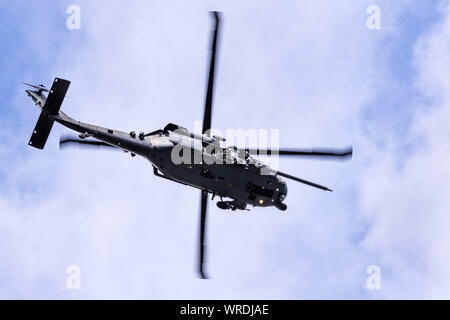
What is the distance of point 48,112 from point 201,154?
9025mm

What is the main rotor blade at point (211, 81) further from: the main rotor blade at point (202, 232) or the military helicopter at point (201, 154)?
the main rotor blade at point (202, 232)

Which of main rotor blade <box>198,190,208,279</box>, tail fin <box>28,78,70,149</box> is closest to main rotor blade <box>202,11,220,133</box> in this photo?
main rotor blade <box>198,190,208,279</box>

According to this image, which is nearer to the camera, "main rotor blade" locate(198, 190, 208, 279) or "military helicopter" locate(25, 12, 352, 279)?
"military helicopter" locate(25, 12, 352, 279)

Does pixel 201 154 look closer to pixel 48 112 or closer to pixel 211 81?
pixel 211 81

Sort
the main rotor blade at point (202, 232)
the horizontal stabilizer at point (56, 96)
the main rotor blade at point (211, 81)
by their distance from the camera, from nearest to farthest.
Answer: the main rotor blade at point (211, 81), the horizontal stabilizer at point (56, 96), the main rotor blade at point (202, 232)

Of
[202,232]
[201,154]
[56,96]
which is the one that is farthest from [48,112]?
[202,232]

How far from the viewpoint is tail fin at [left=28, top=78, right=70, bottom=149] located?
36531mm

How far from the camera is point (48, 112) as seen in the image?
A: 3678 cm

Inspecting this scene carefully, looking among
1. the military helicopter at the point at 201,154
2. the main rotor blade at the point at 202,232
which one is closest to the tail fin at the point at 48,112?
the military helicopter at the point at 201,154

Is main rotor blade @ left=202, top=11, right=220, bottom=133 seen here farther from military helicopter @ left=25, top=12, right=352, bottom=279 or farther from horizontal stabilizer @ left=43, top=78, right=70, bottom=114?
horizontal stabilizer @ left=43, top=78, right=70, bottom=114

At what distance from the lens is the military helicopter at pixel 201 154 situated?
36.7 meters

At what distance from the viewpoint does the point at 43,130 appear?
3734 centimetres
